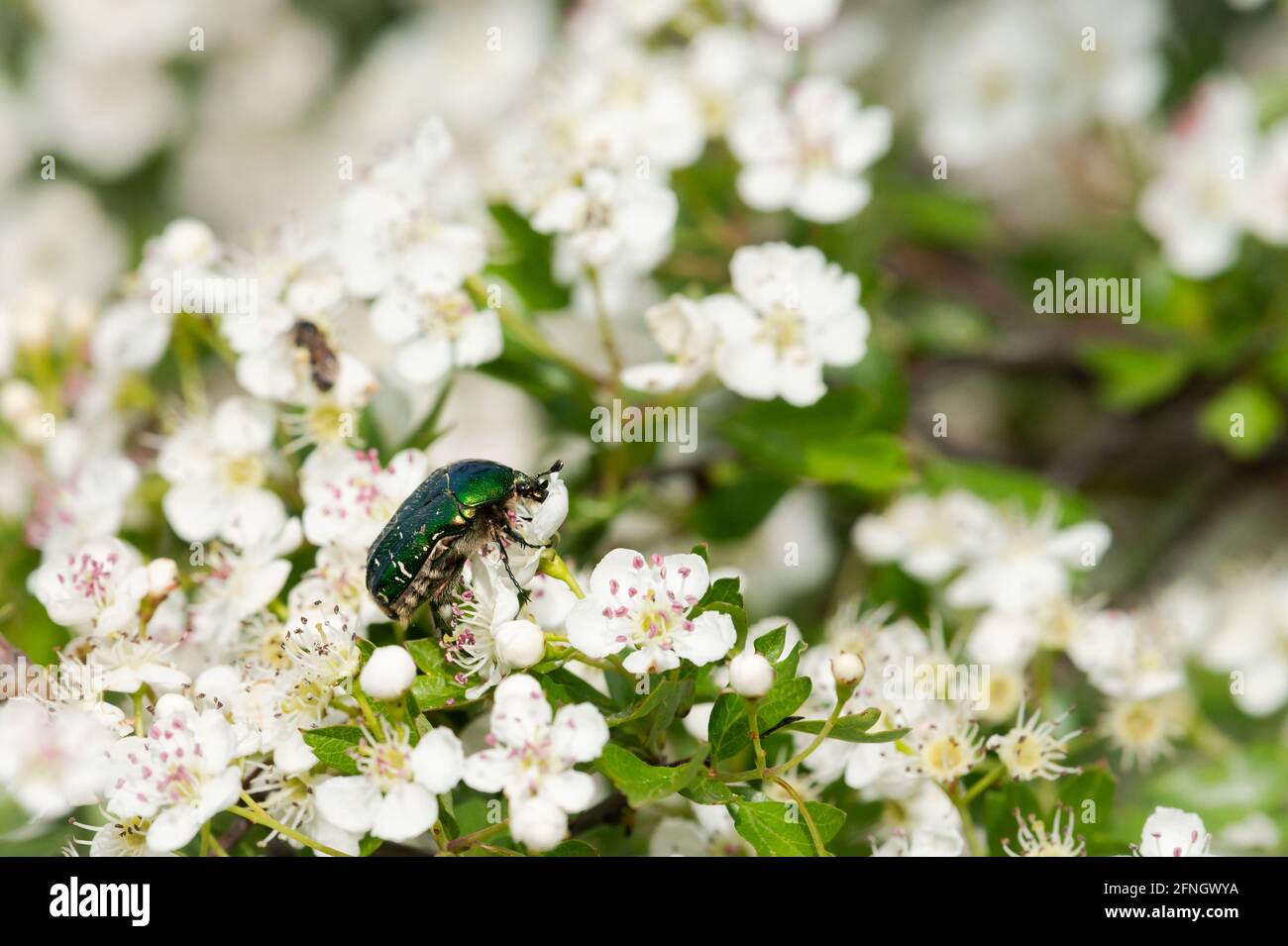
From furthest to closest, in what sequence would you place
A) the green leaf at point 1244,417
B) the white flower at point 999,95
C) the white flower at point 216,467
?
the white flower at point 999,95
the green leaf at point 1244,417
the white flower at point 216,467

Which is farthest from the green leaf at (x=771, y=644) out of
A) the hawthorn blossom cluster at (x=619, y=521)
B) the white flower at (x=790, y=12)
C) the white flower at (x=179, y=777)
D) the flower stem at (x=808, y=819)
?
the white flower at (x=790, y=12)

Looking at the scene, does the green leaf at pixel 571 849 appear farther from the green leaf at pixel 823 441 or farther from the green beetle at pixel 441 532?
the green leaf at pixel 823 441

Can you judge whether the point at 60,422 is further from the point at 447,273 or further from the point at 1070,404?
the point at 1070,404

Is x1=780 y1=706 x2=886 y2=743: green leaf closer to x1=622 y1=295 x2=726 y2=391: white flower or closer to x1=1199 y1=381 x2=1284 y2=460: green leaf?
x1=622 y1=295 x2=726 y2=391: white flower

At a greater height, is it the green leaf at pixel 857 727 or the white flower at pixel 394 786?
the green leaf at pixel 857 727

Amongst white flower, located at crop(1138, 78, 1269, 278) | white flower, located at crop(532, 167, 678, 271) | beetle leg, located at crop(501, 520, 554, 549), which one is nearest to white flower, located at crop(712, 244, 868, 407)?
white flower, located at crop(532, 167, 678, 271)

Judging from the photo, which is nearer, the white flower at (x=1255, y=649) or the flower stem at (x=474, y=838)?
the flower stem at (x=474, y=838)
